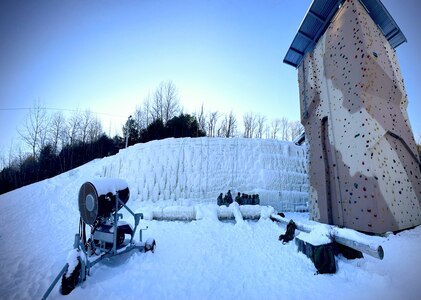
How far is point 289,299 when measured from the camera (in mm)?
3123

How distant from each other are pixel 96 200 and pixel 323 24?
9620 mm

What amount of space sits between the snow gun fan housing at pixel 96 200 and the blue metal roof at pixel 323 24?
353 inches

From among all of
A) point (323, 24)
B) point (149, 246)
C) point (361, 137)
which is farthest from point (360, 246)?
point (323, 24)

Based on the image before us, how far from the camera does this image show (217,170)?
1202 centimetres

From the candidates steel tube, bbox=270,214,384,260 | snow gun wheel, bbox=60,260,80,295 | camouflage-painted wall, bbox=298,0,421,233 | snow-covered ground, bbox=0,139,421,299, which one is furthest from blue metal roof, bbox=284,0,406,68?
snow gun wheel, bbox=60,260,80,295

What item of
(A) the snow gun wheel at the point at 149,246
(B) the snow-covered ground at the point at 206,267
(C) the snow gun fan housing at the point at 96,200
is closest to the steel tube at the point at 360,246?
(B) the snow-covered ground at the point at 206,267

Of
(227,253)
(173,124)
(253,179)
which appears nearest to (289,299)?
(227,253)

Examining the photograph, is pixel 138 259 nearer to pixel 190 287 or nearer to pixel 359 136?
pixel 190 287

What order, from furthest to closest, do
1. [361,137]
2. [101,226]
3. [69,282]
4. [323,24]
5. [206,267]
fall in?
1. [323,24]
2. [361,137]
3. [101,226]
4. [206,267]
5. [69,282]

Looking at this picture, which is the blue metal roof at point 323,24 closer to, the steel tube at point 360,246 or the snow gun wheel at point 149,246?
the steel tube at point 360,246

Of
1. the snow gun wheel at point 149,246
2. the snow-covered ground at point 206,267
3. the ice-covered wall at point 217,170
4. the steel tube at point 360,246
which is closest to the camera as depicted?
the steel tube at point 360,246

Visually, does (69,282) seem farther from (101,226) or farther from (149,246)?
(149,246)

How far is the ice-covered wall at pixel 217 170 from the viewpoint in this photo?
37.9 feet

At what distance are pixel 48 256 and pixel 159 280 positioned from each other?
3611mm
